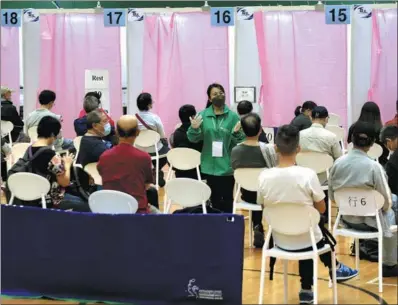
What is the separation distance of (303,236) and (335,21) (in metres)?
5.53

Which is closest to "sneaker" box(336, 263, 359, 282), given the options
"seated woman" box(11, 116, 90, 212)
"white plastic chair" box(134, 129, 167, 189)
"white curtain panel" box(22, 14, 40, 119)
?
"seated woman" box(11, 116, 90, 212)

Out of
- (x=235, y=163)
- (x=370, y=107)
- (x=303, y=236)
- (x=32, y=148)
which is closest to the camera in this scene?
(x=303, y=236)

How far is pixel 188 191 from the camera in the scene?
5219 mm

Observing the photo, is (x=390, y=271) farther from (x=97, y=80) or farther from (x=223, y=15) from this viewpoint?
(x=97, y=80)

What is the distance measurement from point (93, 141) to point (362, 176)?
218cm

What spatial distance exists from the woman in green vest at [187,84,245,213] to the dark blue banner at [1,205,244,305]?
5.67 ft

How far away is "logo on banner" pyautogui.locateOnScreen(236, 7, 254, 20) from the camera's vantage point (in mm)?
9359

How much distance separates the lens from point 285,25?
9.26 m

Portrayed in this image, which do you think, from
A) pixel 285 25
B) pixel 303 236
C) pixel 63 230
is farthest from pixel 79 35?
pixel 303 236

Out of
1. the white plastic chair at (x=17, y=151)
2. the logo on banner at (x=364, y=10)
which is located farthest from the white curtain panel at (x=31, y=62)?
the logo on banner at (x=364, y=10)

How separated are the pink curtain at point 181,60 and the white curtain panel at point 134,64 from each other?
0.17m

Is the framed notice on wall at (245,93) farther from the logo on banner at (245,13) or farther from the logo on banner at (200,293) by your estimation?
the logo on banner at (200,293)

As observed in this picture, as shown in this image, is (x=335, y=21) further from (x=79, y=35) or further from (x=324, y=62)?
(x=79, y=35)

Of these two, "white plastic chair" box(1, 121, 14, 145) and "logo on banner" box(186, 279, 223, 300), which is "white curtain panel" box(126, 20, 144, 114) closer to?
"white plastic chair" box(1, 121, 14, 145)
